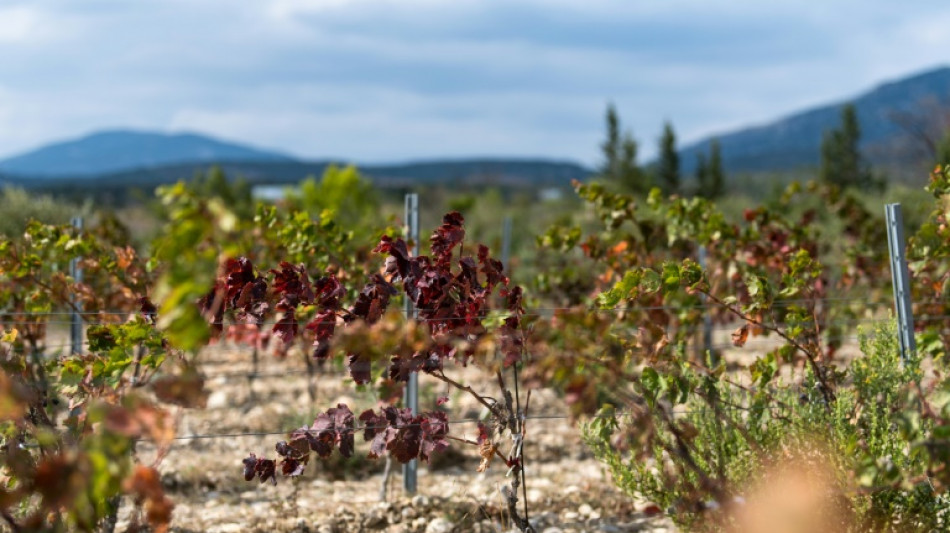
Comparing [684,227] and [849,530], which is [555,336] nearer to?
[849,530]

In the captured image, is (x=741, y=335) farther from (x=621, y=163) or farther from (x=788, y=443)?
(x=621, y=163)

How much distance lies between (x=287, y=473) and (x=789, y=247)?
3.27 m

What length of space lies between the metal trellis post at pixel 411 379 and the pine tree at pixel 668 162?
131 ft

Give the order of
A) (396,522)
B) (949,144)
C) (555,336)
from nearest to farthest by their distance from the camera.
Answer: (555,336) → (396,522) → (949,144)

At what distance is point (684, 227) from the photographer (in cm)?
462

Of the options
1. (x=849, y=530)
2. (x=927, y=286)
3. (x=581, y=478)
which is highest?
(x=927, y=286)

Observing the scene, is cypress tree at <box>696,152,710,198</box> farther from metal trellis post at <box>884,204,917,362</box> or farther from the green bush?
the green bush

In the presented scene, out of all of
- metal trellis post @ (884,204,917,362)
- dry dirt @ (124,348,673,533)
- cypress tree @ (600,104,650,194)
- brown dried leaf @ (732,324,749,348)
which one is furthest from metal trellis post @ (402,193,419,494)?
cypress tree @ (600,104,650,194)

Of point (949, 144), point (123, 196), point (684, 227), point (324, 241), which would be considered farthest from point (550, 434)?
point (123, 196)

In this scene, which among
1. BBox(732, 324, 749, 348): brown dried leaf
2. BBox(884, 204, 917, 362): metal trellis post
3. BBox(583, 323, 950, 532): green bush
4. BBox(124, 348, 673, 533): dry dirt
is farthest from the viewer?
BBox(124, 348, 673, 533): dry dirt

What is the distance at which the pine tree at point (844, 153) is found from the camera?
1847 inches

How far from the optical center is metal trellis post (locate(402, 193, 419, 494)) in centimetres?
377

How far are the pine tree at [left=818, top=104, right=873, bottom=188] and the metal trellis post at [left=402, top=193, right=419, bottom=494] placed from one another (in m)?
46.6

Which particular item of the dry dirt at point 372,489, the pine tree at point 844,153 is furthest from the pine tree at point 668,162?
the dry dirt at point 372,489
